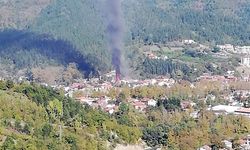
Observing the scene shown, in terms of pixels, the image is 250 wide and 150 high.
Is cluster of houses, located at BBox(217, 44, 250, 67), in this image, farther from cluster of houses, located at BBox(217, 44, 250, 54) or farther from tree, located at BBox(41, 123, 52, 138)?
tree, located at BBox(41, 123, 52, 138)

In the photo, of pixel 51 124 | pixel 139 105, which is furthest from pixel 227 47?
pixel 51 124

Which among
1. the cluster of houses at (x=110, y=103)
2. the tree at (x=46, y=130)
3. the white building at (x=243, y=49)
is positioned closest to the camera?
the tree at (x=46, y=130)

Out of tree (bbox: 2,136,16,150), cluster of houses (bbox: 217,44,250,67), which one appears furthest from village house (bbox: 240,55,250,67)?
tree (bbox: 2,136,16,150)

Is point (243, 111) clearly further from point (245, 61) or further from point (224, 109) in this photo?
point (245, 61)

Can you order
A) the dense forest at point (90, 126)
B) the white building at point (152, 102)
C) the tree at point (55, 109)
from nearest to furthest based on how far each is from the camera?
the dense forest at point (90, 126)
the tree at point (55, 109)
the white building at point (152, 102)

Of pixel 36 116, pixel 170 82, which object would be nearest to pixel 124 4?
pixel 170 82

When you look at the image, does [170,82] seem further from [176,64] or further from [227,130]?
[227,130]

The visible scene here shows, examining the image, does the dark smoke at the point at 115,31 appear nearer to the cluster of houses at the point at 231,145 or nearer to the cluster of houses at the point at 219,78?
the cluster of houses at the point at 219,78

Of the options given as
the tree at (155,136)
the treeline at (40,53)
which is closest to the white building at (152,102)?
the tree at (155,136)
